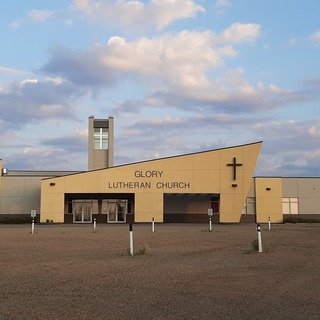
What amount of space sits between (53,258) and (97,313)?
8.58 meters

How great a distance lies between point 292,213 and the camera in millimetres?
60219

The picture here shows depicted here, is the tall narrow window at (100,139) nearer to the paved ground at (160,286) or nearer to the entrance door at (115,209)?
the entrance door at (115,209)

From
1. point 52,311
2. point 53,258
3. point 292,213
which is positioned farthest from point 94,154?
point 52,311

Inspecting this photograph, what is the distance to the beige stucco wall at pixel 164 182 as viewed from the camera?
5191 centimetres

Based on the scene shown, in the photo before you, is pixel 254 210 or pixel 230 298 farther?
pixel 254 210

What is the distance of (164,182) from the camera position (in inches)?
2056

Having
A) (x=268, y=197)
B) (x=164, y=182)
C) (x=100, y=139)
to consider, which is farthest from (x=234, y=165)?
(x=100, y=139)

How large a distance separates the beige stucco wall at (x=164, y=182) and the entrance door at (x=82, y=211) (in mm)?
2910

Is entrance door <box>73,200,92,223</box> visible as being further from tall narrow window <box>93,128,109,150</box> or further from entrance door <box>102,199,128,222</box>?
tall narrow window <box>93,128,109,150</box>

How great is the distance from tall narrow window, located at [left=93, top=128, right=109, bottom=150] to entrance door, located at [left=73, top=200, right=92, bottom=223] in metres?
12.0

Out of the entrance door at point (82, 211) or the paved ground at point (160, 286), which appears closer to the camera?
the paved ground at point (160, 286)

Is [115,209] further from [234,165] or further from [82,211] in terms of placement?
[234,165]

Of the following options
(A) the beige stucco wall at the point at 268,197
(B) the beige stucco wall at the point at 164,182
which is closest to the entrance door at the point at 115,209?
(B) the beige stucco wall at the point at 164,182

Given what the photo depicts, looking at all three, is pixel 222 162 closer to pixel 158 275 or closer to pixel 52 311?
pixel 158 275
